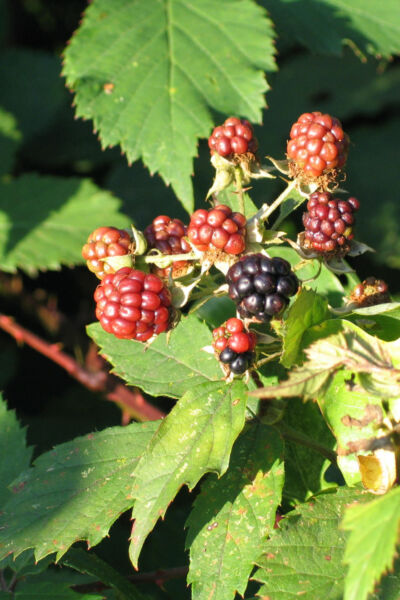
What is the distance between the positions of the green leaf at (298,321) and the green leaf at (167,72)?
2.66ft

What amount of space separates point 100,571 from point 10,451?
0.45 meters

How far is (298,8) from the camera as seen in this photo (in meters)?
2.53

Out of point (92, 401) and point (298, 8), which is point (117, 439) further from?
point (298, 8)

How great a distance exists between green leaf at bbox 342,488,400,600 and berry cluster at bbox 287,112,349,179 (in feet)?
2.50

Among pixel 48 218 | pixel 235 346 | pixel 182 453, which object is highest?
pixel 235 346

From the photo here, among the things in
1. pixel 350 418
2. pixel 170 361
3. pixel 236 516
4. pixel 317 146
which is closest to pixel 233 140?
pixel 317 146

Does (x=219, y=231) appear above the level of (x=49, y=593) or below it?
above

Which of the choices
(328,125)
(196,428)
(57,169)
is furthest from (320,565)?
(57,169)

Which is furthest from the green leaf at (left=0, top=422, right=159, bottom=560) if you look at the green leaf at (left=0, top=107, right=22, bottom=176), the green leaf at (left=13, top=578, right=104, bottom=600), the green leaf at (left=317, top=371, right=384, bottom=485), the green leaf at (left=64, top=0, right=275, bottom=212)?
the green leaf at (left=0, top=107, right=22, bottom=176)

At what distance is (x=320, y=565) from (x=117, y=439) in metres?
0.53

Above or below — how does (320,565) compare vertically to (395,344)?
below

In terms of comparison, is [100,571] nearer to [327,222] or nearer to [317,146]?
[327,222]

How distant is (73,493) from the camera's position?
4.91 ft

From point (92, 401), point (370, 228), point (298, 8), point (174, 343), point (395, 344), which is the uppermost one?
point (298, 8)
